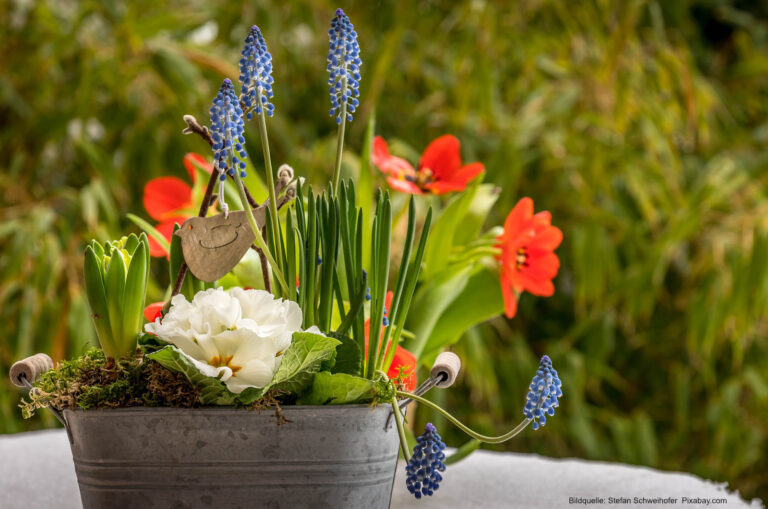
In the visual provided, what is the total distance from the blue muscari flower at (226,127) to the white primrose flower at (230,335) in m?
0.08

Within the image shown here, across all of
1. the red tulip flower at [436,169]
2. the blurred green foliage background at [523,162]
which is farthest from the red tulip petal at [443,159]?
the blurred green foliage background at [523,162]

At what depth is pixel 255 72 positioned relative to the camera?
0.45 meters

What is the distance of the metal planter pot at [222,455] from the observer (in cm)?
45

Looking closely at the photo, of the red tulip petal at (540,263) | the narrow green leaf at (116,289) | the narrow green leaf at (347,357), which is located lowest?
the red tulip petal at (540,263)

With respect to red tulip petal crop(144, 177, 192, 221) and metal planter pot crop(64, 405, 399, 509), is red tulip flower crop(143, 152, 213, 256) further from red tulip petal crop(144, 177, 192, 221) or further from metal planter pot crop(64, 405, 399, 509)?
metal planter pot crop(64, 405, 399, 509)

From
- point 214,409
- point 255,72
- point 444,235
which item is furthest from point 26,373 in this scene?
point 444,235

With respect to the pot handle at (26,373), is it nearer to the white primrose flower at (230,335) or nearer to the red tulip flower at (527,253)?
the white primrose flower at (230,335)

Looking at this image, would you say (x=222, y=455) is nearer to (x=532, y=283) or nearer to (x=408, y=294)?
(x=408, y=294)

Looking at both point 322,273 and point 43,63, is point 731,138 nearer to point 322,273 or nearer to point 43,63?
point 43,63

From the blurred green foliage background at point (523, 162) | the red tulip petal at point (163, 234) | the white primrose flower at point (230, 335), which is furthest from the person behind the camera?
the blurred green foliage background at point (523, 162)

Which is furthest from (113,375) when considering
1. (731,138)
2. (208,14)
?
(731,138)

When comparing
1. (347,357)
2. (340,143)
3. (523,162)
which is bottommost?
(523,162)

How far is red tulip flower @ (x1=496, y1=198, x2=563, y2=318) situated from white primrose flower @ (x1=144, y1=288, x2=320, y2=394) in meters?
0.22

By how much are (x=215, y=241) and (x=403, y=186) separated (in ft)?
0.65
